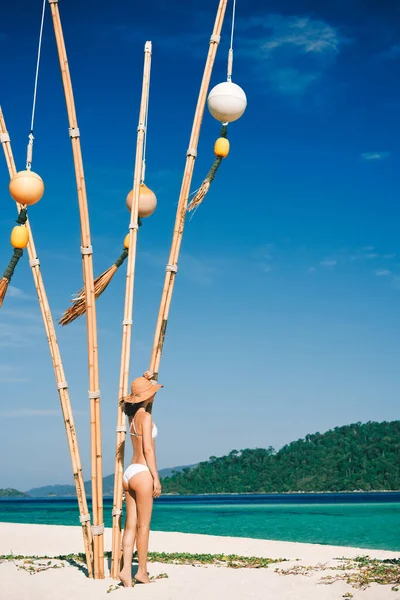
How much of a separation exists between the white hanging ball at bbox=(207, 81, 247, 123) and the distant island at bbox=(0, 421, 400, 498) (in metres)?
89.0

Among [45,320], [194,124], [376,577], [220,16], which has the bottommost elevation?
[376,577]

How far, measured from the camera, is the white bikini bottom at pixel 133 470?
5.80m

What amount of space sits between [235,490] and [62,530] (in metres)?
99.3

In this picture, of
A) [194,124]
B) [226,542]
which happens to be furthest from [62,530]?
[194,124]

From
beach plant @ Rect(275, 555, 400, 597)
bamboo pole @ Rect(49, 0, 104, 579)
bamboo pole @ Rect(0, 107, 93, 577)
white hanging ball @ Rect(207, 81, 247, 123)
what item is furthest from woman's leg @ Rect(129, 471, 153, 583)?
white hanging ball @ Rect(207, 81, 247, 123)

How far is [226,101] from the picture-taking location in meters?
6.29

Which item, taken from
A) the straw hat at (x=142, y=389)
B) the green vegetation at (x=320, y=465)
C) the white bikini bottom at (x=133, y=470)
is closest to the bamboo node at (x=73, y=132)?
the straw hat at (x=142, y=389)

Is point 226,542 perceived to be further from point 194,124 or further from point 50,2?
point 50,2

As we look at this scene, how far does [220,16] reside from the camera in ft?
21.2

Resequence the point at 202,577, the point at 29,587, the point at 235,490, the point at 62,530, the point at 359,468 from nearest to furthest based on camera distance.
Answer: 1. the point at 29,587
2. the point at 202,577
3. the point at 62,530
4. the point at 359,468
5. the point at 235,490

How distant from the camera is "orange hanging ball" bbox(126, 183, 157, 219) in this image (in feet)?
21.6

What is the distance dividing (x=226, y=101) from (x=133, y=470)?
11.4ft

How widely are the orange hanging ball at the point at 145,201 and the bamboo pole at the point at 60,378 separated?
1074mm

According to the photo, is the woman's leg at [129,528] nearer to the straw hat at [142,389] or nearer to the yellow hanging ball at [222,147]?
the straw hat at [142,389]
